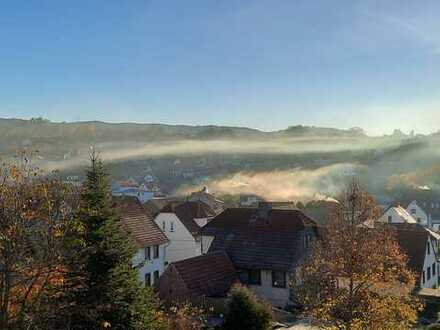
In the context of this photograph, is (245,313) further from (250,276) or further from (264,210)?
(264,210)

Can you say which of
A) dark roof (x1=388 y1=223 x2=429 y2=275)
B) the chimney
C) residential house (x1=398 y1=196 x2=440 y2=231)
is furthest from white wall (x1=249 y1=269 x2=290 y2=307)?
residential house (x1=398 y1=196 x2=440 y2=231)

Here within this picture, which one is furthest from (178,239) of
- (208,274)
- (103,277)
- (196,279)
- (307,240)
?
(103,277)

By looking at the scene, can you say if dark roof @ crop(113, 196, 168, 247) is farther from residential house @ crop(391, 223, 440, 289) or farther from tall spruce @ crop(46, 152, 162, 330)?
residential house @ crop(391, 223, 440, 289)

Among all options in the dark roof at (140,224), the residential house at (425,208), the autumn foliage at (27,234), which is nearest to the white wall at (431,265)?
the dark roof at (140,224)

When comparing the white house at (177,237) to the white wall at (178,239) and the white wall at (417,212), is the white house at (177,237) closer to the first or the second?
the white wall at (178,239)

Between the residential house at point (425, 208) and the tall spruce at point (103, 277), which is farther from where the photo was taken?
the residential house at point (425, 208)

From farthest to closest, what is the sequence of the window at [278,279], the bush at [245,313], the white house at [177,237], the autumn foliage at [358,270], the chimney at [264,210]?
1. the white house at [177,237]
2. the chimney at [264,210]
3. the window at [278,279]
4. the bush at [245,313]
5. the autumn foliage at [358,270]

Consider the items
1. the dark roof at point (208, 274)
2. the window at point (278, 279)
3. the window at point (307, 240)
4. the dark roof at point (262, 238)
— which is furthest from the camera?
the window at point (307, 240)

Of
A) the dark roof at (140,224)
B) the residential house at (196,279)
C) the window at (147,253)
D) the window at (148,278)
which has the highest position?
the dark roof at (140,224)
